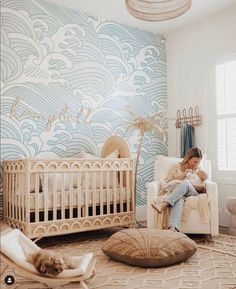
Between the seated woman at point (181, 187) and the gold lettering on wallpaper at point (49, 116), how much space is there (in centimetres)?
132

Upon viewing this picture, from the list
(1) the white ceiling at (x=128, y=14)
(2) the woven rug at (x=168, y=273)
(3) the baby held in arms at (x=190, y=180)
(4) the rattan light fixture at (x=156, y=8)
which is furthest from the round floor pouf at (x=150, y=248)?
(1) the white ceiling at (x=128, y=14)

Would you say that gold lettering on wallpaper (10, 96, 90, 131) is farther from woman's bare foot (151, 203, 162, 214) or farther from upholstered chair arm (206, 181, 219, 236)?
upholstered chair arm (206, 181, 219, 236)

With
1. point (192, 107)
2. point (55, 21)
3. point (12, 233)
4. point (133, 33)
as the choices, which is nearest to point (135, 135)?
point (192, 107)

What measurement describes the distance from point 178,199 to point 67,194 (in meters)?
1.11

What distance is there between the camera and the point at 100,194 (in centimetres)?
384

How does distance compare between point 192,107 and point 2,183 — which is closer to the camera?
point 2,183

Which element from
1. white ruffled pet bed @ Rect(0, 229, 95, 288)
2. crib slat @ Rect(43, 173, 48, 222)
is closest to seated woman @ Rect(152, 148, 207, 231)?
crib slat @ Rect(43, 173, 48, 222)

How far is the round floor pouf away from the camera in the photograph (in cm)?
271

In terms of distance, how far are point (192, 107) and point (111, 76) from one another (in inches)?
46.8

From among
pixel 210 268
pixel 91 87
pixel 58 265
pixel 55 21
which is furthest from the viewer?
pixel 91 87

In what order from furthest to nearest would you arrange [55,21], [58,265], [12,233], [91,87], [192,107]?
[192,107] < [91,87] < [55,21] < [12,233] < [58,265]

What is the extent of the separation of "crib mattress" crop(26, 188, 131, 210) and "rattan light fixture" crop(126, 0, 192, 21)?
181 centimetres

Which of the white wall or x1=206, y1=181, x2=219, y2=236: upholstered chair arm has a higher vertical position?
the white wall

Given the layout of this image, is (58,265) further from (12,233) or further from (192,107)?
(192,107)
